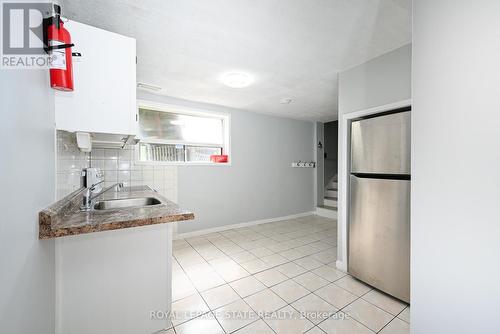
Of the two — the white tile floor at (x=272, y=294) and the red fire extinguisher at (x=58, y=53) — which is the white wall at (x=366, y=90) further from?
the red fire extinguisher at (x=58, y=53)

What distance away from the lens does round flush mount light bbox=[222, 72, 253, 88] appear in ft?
8.01

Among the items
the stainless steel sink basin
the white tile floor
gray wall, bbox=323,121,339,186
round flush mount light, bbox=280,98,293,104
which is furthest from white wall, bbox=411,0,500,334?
gray wall, bbox=323,121,339,186

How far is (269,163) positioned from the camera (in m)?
4.43

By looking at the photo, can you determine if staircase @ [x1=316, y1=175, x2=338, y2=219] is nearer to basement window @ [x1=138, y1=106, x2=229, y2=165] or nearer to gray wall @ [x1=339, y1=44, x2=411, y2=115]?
basement window @ [x1=138, y1=106, x2=229, y2=165]

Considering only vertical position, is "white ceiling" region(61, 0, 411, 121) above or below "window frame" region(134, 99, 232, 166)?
above

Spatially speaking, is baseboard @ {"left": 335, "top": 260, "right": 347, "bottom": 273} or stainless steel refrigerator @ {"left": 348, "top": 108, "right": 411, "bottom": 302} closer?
stainless steel refrigerator @ {"left": 348, "top": 108, "right": 411, "bottom": 302}

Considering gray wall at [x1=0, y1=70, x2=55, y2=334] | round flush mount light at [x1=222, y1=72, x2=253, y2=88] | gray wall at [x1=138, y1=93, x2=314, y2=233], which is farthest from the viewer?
gray wall at [x1=138, y1=93, x2=314, y2=233]

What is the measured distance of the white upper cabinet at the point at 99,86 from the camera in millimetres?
1226

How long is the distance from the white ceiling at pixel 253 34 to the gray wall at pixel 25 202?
0.83 metres

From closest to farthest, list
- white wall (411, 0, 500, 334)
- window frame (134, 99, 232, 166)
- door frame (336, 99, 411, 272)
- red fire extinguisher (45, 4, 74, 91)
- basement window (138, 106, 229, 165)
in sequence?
1. white wall (411, 0, 500, 334)
2. red fire extinguisher (45, 4, 74, 91)
3. door frame (336, 99, 411, 272)
4. window frame (134, 99, 232, 166)
5. basement window (138, 106, 229, 165)

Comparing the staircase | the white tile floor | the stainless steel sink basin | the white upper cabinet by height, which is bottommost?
the white tile floor

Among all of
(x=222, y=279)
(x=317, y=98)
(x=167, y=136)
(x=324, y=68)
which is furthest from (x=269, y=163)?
(x=222, y=279)

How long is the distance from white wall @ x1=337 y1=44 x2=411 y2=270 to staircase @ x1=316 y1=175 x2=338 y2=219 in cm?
248

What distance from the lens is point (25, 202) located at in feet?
2.54
